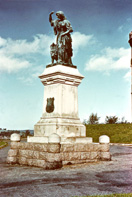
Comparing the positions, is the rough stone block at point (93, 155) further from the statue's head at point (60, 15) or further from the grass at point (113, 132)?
the grass at point (113, 132)

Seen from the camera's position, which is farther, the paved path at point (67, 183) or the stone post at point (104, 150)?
the stone post at point (104, 150)

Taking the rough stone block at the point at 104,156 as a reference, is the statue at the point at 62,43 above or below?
above

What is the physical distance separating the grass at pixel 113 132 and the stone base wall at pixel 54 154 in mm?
13035

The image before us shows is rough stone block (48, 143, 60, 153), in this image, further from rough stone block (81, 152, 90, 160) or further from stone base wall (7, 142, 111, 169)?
rough stone block (81, 152, 90, 160)

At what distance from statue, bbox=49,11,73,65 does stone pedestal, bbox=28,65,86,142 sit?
0.50 meters

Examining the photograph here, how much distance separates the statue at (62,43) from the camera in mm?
9414

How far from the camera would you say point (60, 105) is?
28.2ft

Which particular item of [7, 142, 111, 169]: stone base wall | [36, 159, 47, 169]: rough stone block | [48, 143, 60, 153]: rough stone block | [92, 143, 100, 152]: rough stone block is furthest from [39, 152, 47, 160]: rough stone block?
[92, 143, 100, 152]: rough stone block

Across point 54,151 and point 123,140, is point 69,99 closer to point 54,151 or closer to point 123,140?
point 54,151

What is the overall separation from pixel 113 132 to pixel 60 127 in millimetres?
17057

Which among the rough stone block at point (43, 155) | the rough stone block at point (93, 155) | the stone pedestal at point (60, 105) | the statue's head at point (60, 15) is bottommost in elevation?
the rough stone block at point (93, 155)

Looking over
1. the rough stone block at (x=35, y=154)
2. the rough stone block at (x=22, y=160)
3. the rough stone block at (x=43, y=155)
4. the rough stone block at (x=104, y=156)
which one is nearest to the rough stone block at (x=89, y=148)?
the rough stone block at (x=104, y=156)

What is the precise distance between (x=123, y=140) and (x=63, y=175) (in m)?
16.2

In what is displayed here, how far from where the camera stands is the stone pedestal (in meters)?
8.33
